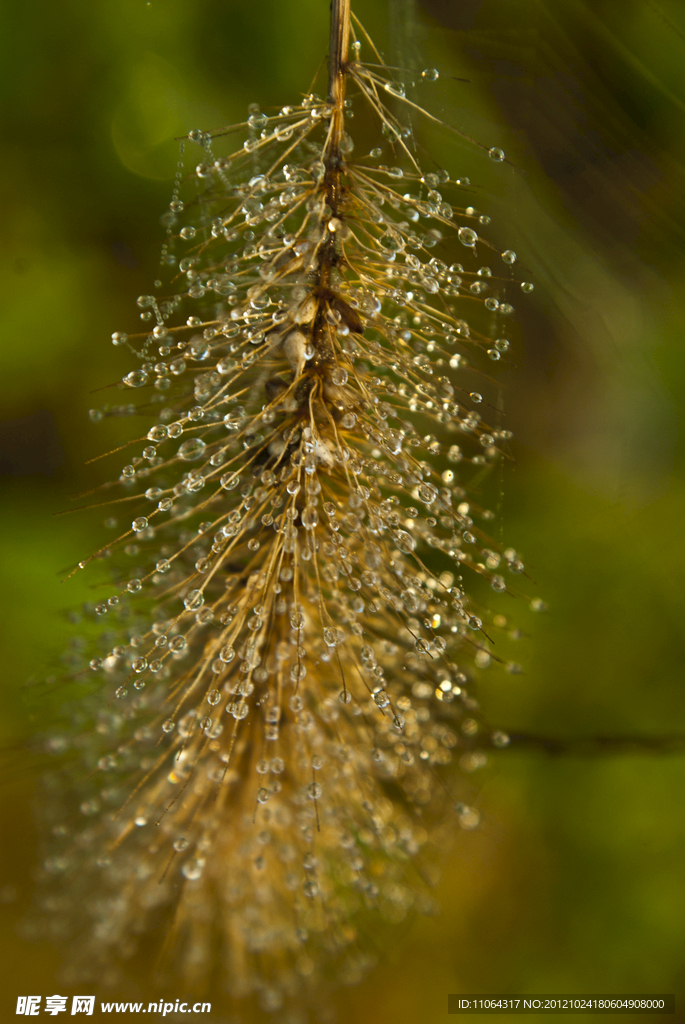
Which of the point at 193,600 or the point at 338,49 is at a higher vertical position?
the point at 338,49

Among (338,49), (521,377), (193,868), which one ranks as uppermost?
(338,49)

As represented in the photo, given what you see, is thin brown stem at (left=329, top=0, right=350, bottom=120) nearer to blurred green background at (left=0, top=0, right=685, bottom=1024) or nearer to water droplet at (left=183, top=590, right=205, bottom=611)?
blurred green background at (left=0, top=0, right=685, bottom=1024)

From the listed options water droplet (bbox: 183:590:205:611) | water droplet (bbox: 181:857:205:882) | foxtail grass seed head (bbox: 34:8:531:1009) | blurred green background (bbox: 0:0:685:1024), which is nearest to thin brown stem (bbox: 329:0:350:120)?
foxtail grass seed head (bbox: 34:8:531:1009)

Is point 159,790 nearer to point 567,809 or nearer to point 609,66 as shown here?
point 567,809

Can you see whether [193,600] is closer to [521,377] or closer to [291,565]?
[291,565]

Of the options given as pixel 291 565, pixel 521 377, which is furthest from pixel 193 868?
pixel 521 377

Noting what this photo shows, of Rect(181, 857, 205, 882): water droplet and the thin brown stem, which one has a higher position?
the thin brown stem

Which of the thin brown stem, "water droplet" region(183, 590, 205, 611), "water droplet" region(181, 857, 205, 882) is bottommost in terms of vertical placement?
"water droplet" region(181, 857, 205, 882)

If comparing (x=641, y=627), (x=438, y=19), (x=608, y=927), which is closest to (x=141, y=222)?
(x=438, y=19)
